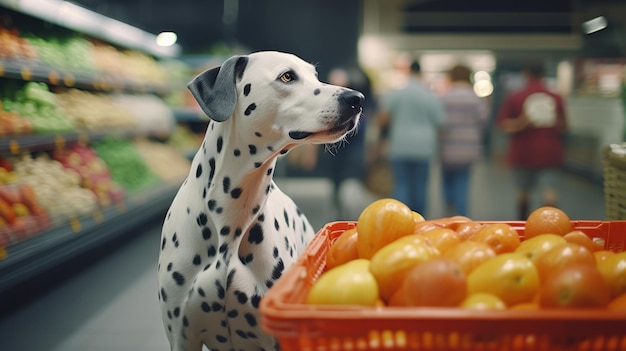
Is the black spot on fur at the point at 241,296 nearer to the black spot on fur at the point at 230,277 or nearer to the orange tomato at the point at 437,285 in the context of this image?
the black spot on fur at the point at 230,277

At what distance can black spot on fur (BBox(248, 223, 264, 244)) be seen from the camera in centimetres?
182

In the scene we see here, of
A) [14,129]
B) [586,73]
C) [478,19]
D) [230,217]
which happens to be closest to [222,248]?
[230,217]

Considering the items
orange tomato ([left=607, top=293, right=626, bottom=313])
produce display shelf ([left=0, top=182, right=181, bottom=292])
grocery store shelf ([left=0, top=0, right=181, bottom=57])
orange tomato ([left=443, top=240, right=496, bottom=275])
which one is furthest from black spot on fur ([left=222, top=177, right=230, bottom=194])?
grocery store shelf ([left=0, top=0, right=181, bottom=57])

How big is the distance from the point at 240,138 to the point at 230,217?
23 centimetres

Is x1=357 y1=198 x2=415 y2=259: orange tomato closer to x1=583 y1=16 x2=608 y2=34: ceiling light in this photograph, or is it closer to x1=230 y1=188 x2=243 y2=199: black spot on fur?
x1=230 y1=188 x2=243 y2=199: black spot on fur

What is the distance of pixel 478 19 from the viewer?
14.8 metres

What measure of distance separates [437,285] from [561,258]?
0.32 metres

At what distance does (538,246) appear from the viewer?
1393 mm

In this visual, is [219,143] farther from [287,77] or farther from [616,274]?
[616,274]

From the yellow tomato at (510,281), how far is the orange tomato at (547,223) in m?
0.41

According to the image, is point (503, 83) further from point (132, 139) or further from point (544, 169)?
point (132, 139)

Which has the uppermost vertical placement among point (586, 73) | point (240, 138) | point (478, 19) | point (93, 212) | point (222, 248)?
point (478, 19)

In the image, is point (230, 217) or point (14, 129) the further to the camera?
point (14, 129)

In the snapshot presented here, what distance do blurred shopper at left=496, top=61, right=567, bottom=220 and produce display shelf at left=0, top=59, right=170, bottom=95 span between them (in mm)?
3986
